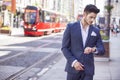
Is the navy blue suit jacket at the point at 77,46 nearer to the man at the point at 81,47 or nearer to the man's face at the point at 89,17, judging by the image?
the man at the point at 81,47

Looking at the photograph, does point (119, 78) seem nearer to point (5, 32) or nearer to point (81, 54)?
point (81, 54)

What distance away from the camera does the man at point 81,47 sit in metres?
6.09

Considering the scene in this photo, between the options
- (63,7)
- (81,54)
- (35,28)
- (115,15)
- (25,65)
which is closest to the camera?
(81,54)

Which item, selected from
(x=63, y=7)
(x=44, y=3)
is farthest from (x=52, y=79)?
(x=63, y=7)

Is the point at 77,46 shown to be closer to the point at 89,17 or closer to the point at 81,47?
the point at 81,47

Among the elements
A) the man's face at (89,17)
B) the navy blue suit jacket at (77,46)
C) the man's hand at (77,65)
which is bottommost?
the man's hand at (77,65)

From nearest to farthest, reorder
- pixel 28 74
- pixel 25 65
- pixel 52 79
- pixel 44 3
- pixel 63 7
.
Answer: pixel 52 79 < pixel 28 74 < pixel 25 65 < pixel 44 3 < pixel 63 7

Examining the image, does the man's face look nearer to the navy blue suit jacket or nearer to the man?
the man

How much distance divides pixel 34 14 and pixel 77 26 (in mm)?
41292

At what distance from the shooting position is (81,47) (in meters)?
6.14

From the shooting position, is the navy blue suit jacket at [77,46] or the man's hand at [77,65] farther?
the navy blue suit jacket at [77,46]

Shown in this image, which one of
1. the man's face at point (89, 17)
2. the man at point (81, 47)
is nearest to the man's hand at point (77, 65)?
the man at point (81, 47)

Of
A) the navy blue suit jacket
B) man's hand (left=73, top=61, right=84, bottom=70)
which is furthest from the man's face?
man's hand (left=73, top=61, right=84, bottom=70)

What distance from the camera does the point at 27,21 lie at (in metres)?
47.6
